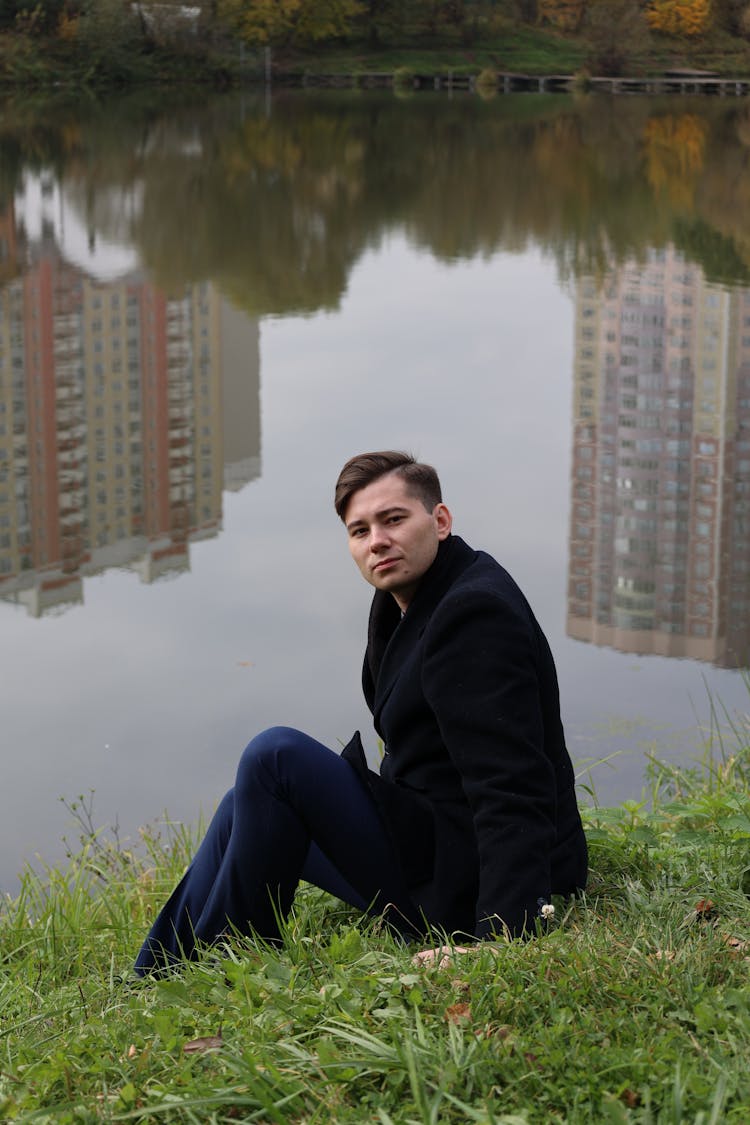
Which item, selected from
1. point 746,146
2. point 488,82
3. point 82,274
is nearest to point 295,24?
point 488,82

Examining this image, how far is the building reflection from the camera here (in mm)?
7777

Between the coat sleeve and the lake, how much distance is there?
182 cm

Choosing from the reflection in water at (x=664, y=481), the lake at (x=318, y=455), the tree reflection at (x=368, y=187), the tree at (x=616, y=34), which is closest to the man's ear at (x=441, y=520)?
the lake at (x=318, y=455)

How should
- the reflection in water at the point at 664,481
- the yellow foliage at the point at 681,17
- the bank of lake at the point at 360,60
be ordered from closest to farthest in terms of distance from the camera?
the reflection in water at the point at 664,481 → the bank of lake at the point at 360,60 → the yellow foliage at the point at 681,17

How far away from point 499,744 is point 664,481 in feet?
18.8

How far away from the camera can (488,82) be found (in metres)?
55.4

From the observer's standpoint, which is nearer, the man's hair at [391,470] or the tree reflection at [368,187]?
the man's hair at [391,470]

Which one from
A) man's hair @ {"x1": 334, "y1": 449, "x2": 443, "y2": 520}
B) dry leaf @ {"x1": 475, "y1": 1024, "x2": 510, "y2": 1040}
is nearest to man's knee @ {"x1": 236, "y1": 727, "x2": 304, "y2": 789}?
man's hair @ {"x1": 334, "y1": 449, "x2": 443, "y2": 520}

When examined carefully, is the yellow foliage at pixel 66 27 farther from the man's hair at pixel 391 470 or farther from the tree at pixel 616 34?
the man's hair at pixel 391 470

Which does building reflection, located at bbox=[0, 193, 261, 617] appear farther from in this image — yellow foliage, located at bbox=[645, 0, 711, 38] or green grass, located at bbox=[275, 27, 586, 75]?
yellow foliage, located at bbox=[645, 0, 711, 38]

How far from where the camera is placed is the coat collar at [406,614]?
8.67 feet

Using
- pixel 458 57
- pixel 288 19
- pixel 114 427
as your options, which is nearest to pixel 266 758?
pixel 114 427

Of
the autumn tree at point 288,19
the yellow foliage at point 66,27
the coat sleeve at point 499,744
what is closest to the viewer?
the coat sleeve at point 499,744

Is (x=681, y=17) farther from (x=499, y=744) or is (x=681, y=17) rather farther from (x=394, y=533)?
(x=499, y=744)
